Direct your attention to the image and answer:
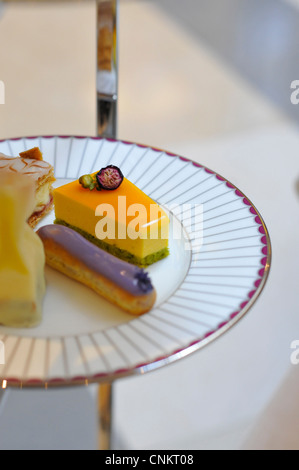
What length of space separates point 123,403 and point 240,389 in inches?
8.8

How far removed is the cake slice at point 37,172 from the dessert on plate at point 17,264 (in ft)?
0.61

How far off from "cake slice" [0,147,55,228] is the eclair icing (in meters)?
0.13

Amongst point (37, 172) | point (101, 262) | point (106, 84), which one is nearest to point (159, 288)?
point (101, 262)

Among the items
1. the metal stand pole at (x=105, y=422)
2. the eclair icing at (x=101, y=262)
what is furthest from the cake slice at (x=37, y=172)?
the metal stand pole at (x=105, y=422)

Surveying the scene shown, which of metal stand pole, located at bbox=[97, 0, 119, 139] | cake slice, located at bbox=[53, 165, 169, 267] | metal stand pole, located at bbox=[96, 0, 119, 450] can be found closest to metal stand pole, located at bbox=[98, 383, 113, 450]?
metal stand pole, located at bbox=[96, 0, 119, 450]

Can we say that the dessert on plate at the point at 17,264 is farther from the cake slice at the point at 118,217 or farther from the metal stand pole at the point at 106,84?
the metal stand pole at the point at 106,84

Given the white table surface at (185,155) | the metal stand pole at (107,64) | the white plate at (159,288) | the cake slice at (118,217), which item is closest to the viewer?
the white plate at (159,288)

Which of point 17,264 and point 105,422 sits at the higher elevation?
point 17,264

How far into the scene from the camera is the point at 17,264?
0.60 meters

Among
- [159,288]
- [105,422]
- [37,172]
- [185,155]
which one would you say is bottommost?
[105,422]

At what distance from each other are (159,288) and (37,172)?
257 millimetres

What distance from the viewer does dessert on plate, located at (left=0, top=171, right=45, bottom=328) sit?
59 centimetres

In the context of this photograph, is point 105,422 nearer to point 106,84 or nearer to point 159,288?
point 159,288

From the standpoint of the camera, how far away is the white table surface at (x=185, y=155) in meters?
1.03
